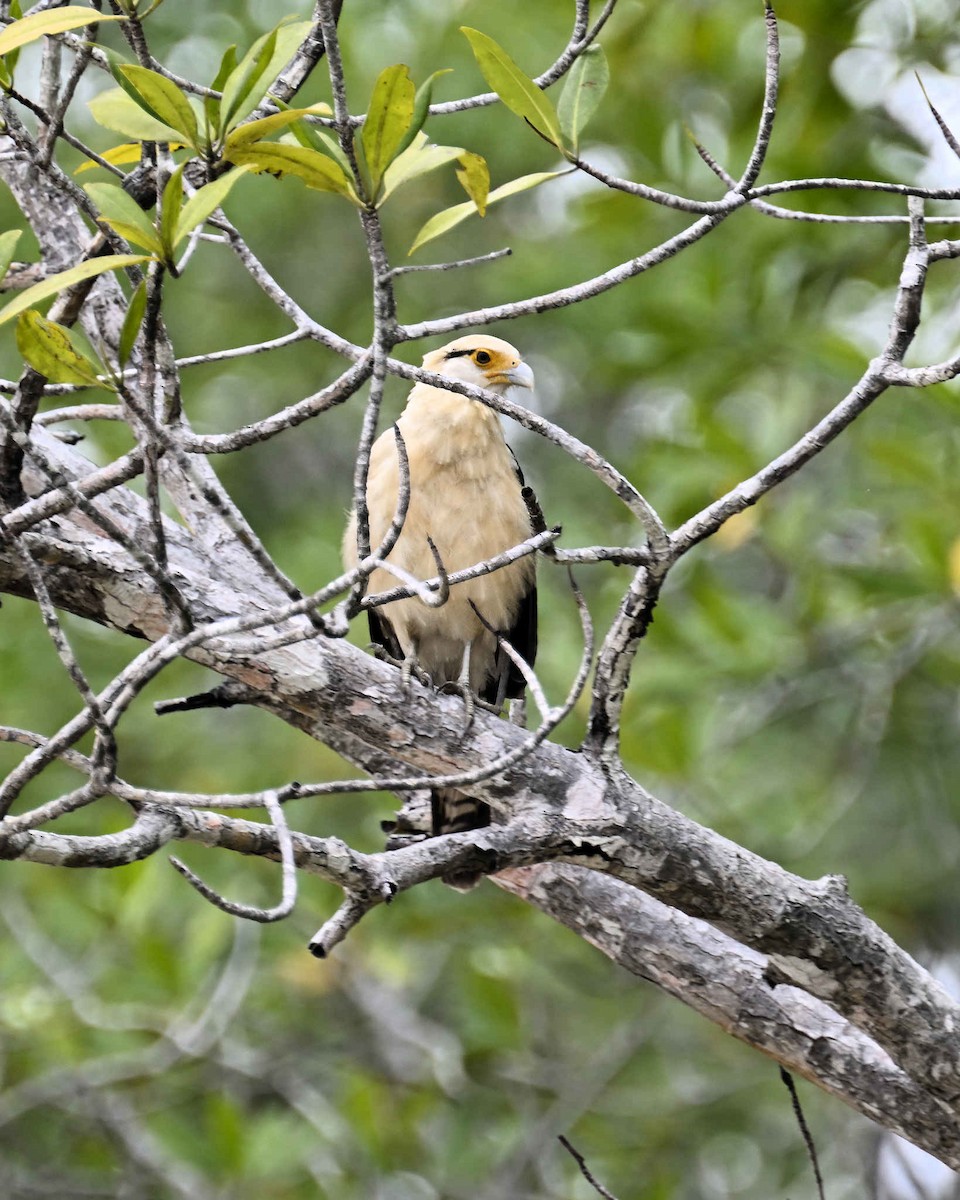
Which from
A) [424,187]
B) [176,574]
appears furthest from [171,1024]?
[424,187]

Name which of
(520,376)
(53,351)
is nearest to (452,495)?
(520,376)

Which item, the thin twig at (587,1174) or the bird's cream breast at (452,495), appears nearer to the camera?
the thin twig at (587,1174)

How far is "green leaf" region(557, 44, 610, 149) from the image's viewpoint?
2.09 m

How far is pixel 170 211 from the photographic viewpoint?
5.92 ft

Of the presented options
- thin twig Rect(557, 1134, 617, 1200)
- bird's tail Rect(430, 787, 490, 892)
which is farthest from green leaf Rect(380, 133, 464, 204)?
bird's tail Rect(430, 787, 490, 892)

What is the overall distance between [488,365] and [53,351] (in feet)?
9.01

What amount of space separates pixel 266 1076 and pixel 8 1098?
3.31 feet

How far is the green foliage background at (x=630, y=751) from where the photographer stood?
16.3 feet

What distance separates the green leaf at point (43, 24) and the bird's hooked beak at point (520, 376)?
2.61 meters

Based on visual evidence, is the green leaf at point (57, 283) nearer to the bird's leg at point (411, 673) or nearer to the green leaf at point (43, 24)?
the green leaf at point (43, 24)

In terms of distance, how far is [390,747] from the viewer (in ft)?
8.59

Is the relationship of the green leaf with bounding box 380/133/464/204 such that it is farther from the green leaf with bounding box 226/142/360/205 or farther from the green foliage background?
the green foliage background

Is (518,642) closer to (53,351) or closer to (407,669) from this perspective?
(407,669)

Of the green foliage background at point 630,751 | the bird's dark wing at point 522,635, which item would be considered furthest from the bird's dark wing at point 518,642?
the green foliage background at point 630,751
